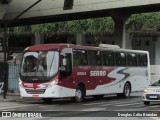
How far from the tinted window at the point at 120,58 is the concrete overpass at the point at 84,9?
4014 millimetres

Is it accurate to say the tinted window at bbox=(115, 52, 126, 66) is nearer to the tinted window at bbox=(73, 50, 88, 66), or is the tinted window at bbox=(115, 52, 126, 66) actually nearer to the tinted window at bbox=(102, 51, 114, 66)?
the tinted window at bbox=(102, 51, 114, 66)

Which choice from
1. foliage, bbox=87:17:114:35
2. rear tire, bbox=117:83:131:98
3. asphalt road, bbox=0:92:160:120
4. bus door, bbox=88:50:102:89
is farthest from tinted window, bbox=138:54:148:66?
foliage, bbox=87:17:114:35

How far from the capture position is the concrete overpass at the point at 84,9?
3292cm

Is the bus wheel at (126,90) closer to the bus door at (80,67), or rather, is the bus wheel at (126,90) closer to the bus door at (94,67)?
the bus door at (94,67)

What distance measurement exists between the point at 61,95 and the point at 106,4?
1185cm

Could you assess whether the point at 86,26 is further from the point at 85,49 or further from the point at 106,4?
the point at 85,49

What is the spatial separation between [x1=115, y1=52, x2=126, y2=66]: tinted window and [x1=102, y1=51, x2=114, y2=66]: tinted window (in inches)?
24.6

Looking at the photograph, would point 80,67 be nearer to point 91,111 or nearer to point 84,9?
point 91,111

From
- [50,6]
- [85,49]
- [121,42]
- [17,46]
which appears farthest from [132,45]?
[85,49]

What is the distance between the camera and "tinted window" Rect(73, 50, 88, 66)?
2500cm

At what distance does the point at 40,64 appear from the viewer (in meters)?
24.2

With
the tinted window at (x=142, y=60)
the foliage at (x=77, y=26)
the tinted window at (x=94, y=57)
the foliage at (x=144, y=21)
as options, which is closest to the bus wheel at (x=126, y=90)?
the tinted window at (x=142, y=60)

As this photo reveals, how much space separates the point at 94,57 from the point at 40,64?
415 centimetres

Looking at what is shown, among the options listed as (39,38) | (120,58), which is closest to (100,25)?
(39,38)
